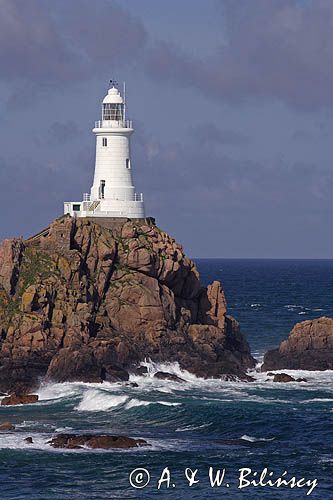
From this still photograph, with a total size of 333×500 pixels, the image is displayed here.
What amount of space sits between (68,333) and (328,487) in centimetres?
3841

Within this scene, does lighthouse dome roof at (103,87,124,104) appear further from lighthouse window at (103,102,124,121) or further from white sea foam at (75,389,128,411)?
white sea foam at (75,389,128,411)

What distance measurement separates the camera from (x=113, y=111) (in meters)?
108

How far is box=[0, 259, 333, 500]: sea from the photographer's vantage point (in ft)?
197

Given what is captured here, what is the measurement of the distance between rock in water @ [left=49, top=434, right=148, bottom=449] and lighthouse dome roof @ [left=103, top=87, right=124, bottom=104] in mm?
46575

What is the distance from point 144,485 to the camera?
198 feet

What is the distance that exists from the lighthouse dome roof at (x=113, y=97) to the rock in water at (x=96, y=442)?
46.6 meters

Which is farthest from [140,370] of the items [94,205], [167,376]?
[94,205]

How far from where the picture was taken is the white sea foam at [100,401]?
82.0 meters

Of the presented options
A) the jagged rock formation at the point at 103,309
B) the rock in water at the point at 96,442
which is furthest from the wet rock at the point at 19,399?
the rock in water at the point at 96,442

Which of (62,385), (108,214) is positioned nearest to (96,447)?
(62,385)

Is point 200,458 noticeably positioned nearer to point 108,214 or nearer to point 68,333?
point 68,333

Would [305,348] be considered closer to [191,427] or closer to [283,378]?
[283,378]

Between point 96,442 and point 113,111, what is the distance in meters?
47.6

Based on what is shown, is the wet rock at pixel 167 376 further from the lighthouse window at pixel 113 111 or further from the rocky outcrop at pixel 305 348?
the lighthouse window at pixel 113 111
